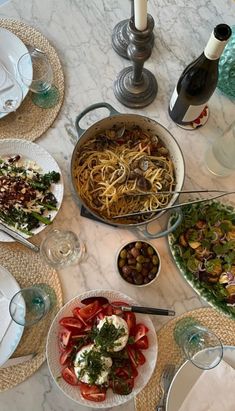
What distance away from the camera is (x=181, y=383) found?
1104 mm

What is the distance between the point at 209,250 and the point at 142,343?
0.28 m

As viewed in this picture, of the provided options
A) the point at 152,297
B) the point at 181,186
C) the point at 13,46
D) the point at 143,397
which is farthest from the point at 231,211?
the point at 13,46

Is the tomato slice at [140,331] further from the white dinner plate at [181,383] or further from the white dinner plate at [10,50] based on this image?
the white dinner plate at [10,50]

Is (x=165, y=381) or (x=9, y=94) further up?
(x=9, y=94)

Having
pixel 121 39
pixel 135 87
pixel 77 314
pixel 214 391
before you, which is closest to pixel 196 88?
pixel 135 87

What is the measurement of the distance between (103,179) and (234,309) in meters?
0.45

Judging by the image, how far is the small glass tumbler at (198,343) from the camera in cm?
108

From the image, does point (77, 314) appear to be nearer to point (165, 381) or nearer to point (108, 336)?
point (108, 336)

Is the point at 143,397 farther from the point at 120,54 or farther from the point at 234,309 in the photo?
the point at 120,54

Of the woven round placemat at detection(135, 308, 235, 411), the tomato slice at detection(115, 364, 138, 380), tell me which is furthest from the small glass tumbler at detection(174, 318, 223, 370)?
the tomato slice at detection(115, 364, 138, 380)

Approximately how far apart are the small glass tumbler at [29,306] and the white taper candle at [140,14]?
2.12 feet

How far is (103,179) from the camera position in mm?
1183

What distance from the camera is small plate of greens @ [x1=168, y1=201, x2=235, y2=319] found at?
1.15m

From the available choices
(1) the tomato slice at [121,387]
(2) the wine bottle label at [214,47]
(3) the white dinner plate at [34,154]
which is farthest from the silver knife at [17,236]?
(2) the wine bottle label at [214,47]
